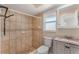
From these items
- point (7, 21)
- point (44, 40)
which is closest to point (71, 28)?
point (44, 40)

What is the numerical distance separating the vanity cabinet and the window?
16cm

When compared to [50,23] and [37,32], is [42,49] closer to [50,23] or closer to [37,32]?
[37,32]

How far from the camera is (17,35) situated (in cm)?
104

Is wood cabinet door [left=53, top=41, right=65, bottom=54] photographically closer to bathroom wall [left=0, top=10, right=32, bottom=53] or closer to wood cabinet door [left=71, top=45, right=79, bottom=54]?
wood cabinet door [left=71, top=45, right=79, bottom=54]

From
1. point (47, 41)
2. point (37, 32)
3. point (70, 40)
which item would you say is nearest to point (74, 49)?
point (70, 40)

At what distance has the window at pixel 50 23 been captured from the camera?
105 centimetres

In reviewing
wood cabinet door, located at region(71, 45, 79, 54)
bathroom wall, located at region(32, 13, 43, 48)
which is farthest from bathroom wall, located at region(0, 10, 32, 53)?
wood cabinet door, located at region(71, 45, 79, 54)

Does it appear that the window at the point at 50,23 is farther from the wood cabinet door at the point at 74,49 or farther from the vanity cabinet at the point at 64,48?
the wood cabinet door at the point at 74,49

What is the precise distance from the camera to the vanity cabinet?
3.13 ft

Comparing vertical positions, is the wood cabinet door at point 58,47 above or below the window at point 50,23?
below

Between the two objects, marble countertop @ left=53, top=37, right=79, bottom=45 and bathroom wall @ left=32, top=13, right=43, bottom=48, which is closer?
marble countertop @ left=53, top=37, right=79, bottom=45

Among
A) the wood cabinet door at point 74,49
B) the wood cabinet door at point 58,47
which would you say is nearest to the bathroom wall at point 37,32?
the wood cabinet door at point 58,47

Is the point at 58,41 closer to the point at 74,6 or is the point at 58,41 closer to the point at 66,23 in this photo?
the point at 66,23

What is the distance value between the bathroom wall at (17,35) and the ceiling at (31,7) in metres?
0.06
